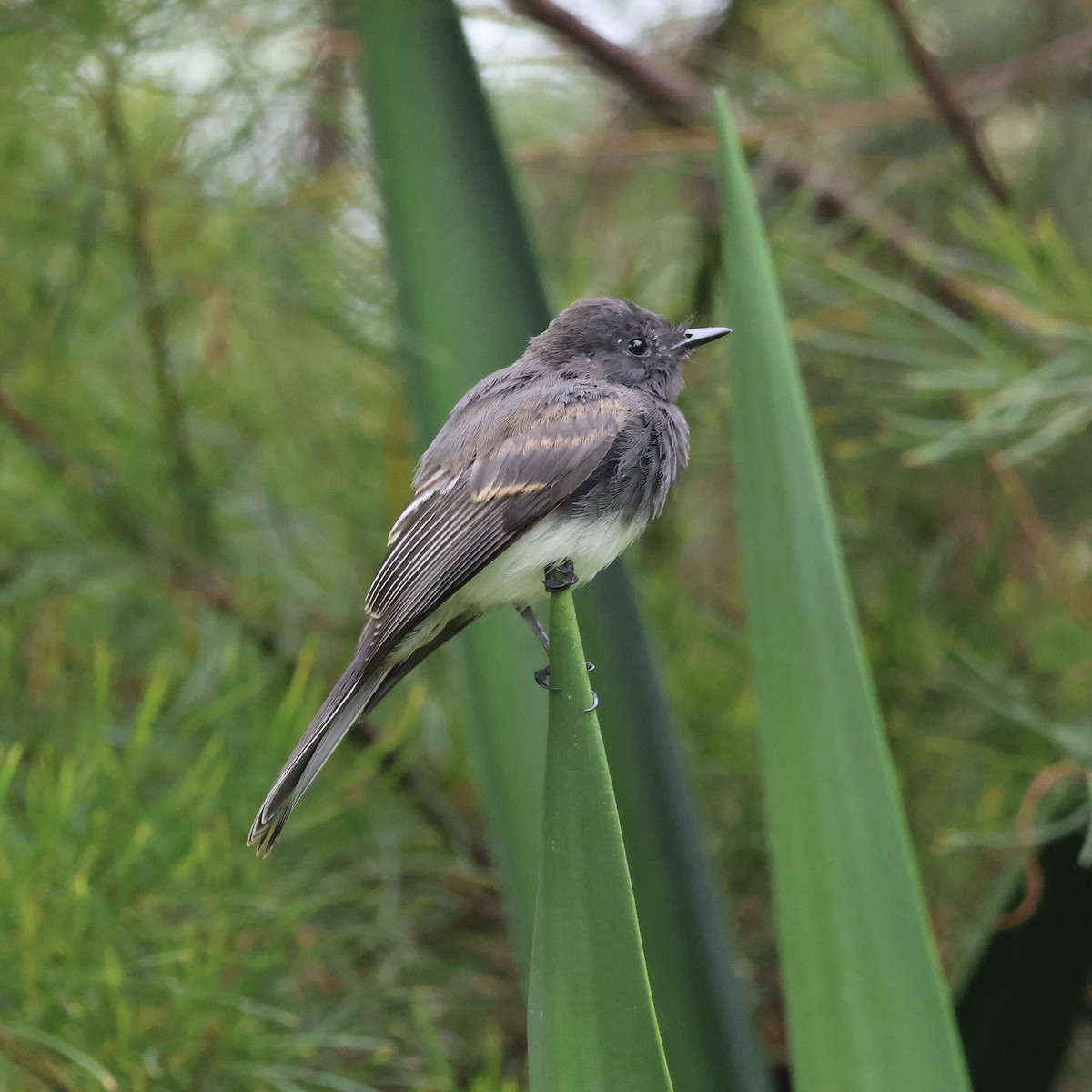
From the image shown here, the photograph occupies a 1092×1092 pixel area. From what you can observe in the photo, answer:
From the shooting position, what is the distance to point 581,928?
62 centimetres

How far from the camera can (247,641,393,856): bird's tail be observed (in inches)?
26.5

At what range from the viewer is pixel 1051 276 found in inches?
61.8

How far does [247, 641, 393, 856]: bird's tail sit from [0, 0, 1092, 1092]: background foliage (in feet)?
1.43

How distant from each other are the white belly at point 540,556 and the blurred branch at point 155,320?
77cm

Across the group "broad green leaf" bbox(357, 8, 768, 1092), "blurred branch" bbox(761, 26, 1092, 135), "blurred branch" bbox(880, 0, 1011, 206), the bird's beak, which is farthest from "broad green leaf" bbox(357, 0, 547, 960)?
"blurred branch" bbox(761, 26, 1092, 135)

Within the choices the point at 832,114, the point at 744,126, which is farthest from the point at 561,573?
the point at 832,114

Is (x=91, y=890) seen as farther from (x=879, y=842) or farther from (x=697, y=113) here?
(x=697, y=113)

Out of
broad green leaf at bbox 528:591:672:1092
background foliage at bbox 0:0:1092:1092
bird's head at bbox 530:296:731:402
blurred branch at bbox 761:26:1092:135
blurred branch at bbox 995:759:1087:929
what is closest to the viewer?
broad green leaf at bbox 528:591:672:1092

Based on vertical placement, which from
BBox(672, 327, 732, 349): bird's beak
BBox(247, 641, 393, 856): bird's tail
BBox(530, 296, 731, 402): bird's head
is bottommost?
BBox(247, 641, 393, 856): bird's tail

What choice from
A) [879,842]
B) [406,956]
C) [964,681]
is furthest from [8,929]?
[964,681]

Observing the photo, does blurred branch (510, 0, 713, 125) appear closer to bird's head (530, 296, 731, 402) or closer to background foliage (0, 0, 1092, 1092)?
background foliage (0, 0, 1092, 1092)

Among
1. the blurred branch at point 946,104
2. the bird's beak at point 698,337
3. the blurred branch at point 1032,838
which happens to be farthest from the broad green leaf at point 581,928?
the blurred branch at point 946,104

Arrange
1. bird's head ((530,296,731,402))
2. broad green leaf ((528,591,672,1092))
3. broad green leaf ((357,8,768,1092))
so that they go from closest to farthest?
broad green leaf ((528,591,672,1092)) → broad green leaf ((357,8,768,1092)) → bird's head ((530,296,731,402))

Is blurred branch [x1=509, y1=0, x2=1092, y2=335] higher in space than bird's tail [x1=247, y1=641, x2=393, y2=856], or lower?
higher
